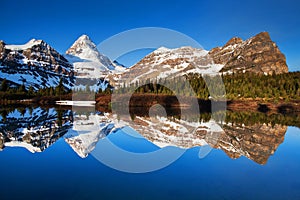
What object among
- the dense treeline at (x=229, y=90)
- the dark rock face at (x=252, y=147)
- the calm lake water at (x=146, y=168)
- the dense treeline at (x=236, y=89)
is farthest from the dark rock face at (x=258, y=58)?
the calm lake water at (x=146, y=168)

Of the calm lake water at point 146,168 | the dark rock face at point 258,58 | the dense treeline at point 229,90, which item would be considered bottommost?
the calm lake water at point 146,168

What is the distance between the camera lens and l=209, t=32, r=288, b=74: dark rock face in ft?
536

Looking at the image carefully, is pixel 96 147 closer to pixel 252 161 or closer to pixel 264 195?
pixel 252 161

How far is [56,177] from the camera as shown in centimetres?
690

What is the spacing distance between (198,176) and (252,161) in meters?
2.88

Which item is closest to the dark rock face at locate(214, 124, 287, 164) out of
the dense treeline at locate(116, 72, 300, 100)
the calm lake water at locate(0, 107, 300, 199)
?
the calm lake water at locate(0, 107, 300, 199)

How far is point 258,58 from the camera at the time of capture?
174m

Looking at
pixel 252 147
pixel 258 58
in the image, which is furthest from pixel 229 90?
pixel 258 58

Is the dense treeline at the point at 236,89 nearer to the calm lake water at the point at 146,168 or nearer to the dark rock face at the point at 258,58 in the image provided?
the calm lake water at the point at 146,168

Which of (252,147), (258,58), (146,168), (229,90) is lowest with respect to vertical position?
(146,168)

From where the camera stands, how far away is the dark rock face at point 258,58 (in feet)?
536

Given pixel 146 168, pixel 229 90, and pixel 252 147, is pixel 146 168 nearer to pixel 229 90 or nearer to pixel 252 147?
pixel 252 147

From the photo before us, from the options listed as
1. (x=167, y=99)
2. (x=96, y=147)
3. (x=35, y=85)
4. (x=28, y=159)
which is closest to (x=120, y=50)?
(x=96, y=147)

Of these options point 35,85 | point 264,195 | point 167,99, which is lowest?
point 264,195
